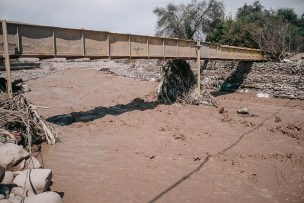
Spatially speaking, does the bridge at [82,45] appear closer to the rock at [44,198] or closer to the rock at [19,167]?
the rock at [19,167]

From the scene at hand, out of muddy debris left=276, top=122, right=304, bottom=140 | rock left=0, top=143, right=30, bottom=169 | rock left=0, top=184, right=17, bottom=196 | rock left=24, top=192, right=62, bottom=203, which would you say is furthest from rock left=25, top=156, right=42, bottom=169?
muddy debris left=276, top=122, right=304, bottom=140

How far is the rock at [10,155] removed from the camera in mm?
6031

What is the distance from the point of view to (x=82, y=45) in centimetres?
1095

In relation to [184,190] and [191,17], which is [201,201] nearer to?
[184,190]

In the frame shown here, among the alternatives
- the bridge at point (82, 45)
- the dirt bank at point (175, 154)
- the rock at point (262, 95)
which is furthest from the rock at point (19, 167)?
the rock at point (262, 95)

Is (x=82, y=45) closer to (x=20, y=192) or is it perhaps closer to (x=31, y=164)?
(x=31, y=164)

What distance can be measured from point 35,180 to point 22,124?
10.1 feet

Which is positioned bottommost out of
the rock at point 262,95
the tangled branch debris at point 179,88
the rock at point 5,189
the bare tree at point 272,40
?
the rock at point 5,189

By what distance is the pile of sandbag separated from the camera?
4875mm

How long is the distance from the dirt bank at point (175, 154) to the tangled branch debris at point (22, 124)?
1.51 feet

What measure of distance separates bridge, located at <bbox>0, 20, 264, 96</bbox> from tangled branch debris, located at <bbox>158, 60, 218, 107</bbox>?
39.1 inches

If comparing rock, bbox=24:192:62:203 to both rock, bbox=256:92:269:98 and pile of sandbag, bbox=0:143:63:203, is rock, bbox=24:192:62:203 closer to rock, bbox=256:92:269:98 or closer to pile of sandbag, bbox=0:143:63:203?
pile of sandbag, bbox=0:143:63:203

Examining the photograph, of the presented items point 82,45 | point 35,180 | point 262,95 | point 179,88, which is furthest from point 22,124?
point 262,95

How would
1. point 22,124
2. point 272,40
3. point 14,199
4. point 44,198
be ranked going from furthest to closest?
point 272,40, point 22,124, point 14,199, point 44,198
